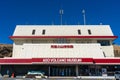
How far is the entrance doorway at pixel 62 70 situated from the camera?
4422 centimetres

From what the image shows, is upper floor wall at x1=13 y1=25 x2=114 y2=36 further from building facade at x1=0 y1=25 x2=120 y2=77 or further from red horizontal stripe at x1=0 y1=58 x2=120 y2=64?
red horizontal stripe at x1=0 y1=58 x2=120 y2=64

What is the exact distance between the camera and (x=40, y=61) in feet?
138

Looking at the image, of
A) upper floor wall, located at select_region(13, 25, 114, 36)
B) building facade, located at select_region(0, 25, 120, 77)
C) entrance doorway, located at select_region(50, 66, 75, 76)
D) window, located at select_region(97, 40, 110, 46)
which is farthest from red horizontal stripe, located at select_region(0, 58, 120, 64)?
upper floor wall, located at select_region(13, 25, 114, 36)

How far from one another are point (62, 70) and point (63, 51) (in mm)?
3748

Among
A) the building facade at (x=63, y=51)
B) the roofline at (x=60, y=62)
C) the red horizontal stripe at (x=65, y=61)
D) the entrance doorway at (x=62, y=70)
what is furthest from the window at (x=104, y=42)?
the entrance doorway at (x=62, y=70)

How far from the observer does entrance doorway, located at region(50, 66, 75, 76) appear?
145 ft

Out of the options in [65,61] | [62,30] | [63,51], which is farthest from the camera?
[62,30]

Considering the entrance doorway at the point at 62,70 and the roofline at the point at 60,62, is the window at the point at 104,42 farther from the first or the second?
the entrance doorway at the point at 62,70

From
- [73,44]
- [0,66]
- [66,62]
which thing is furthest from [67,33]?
[0,66]

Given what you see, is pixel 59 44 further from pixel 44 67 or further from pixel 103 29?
pixel 103 29

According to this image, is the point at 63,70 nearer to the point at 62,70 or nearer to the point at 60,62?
the point at 62,70

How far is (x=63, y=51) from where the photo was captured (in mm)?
45781

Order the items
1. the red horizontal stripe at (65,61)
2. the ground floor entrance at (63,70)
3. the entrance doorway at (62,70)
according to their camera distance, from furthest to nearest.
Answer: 1. the entrance doorway at (62,70)
2. the ground floor entrance at (63,70)
3. the red horizontal stripe at (65,61)

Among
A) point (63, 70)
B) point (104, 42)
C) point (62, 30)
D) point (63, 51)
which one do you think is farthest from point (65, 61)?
point (62, 30)
